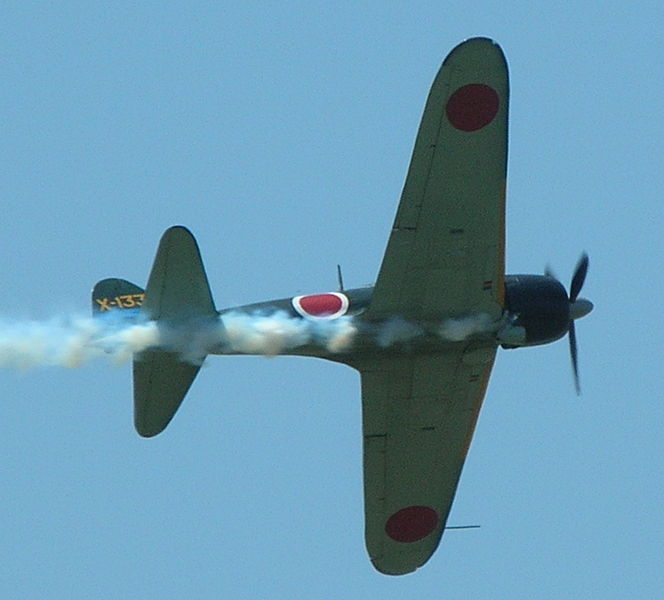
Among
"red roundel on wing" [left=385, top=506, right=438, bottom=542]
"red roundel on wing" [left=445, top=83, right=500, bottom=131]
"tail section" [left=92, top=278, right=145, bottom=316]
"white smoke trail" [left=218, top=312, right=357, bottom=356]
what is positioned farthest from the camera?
"red roundel on wing" [left=385, top=506, right=438, bottom=542]

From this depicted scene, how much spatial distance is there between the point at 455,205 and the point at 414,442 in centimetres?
379

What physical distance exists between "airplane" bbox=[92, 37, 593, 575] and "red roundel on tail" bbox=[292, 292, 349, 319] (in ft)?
0.04

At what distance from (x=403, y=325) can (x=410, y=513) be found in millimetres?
3457

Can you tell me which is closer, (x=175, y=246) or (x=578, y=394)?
(x=175, y=246)

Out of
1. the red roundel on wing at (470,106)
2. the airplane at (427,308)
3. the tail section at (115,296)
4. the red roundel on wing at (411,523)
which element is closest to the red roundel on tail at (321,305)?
the airplane at (427,308)

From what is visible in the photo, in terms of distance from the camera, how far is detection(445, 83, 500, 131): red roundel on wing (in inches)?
699

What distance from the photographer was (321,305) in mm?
19078

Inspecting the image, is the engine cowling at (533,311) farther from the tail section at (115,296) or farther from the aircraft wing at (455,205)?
the tail section at (115,296)

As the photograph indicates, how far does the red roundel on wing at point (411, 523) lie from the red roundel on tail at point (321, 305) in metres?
3.56

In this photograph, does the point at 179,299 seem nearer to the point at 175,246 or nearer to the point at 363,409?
the point at 175,246

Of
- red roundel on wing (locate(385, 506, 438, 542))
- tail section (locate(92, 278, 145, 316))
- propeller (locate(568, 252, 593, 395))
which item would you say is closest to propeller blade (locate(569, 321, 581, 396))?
propeller (locate(568, 252, 593, 395))

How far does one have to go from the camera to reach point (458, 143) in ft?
58.9

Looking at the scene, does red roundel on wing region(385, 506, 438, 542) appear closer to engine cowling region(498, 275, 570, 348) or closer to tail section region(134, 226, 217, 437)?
engine cowling region(498, 275, 570, 348)

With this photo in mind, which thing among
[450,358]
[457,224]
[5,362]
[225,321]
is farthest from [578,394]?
[5,362]
